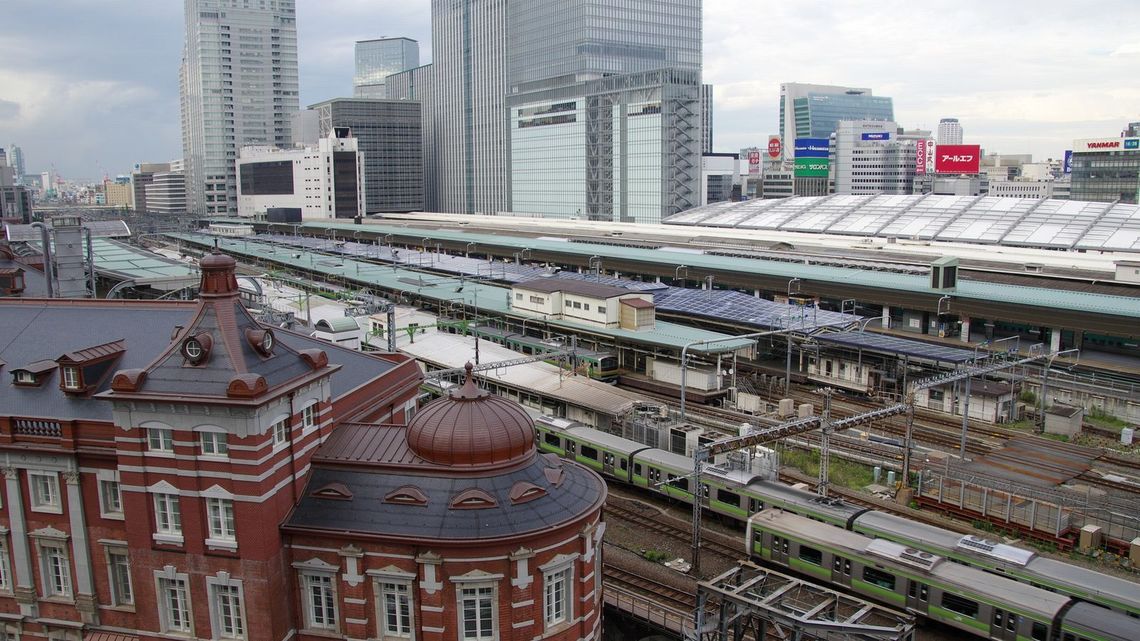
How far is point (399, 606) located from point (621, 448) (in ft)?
64.8

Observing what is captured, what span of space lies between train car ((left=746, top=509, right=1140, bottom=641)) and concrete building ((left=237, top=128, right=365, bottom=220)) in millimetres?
158453

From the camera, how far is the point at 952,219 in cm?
11019

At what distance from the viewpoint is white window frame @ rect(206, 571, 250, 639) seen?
2362 centimetres

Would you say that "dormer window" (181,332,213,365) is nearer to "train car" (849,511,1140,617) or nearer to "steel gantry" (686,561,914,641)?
"steel gantry" (686,561,914,641)

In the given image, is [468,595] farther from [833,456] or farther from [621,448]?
[833,456]

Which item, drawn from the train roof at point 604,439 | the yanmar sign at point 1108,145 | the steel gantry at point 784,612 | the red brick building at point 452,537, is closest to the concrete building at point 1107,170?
the yanmar sign at point 1108,145

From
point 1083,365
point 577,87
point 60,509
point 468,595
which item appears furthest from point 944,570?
point 577,87

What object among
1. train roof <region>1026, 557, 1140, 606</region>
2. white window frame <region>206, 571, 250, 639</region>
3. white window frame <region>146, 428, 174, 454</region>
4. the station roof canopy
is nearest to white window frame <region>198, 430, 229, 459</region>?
white window frame <region>146, 428, 174, 454</region>

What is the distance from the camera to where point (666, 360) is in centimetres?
5988

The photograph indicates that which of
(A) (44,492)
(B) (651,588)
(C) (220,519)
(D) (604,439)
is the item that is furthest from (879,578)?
(A) (44,492)

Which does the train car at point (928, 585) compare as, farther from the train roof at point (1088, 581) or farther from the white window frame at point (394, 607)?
the white window frame at point (394, 607)

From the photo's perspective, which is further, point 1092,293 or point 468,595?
point 1092,293

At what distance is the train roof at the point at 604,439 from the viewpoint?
4162 cm

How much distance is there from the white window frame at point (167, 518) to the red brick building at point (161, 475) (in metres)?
0.04
